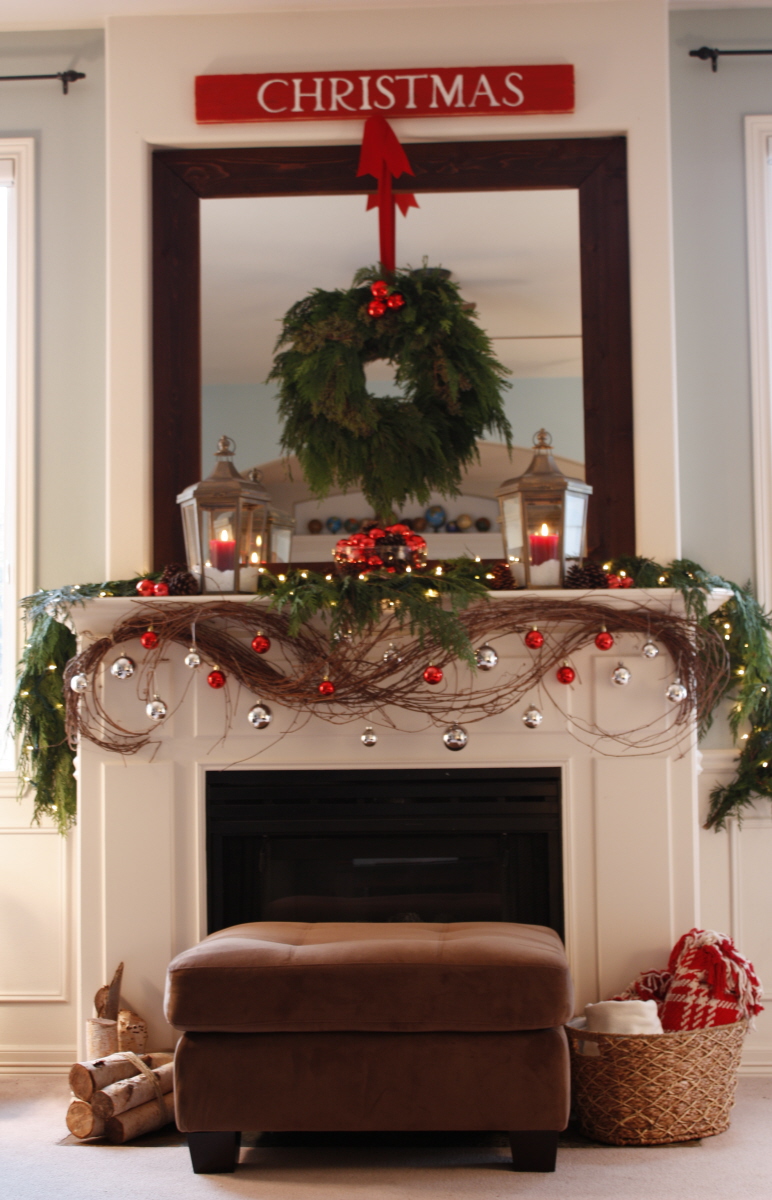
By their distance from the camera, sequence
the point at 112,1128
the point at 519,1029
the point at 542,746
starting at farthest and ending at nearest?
the point at 542,746
the point at 112,1128
the point at 519,1029

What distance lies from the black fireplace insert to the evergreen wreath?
775mm

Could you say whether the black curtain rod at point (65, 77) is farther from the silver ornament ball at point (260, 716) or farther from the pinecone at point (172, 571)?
the silver ornament ball at point (260, 716)

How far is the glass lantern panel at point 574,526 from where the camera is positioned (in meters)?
2.88

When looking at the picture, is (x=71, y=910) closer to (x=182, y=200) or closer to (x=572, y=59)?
(x=182, y=200)

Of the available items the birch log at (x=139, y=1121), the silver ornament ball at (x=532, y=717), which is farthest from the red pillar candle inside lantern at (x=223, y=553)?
the birch log at (x=139, y=1121)

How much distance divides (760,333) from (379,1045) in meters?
A: 2.28

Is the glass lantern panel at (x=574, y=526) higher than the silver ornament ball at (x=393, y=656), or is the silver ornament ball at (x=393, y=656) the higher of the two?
the glass lantern panel at (x=574, y=526)

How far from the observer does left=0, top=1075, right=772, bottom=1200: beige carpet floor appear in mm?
2217

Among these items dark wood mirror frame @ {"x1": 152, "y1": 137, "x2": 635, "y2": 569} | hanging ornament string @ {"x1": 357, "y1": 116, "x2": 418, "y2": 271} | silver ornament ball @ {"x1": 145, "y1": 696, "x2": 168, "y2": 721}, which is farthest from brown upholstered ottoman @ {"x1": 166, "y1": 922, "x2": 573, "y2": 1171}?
hanging ornament string @ {"x1": 357, "y1": 116, "x2": 418, "y2": 271}

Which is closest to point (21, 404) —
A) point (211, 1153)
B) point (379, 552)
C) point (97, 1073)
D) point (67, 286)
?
point (67, 286)

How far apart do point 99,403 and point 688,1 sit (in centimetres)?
214

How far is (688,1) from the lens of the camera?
3.23 m

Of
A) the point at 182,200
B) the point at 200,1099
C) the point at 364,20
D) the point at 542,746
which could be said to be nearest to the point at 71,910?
the point at 200,1099

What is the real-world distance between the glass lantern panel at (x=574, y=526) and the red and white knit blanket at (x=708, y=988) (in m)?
1.02
